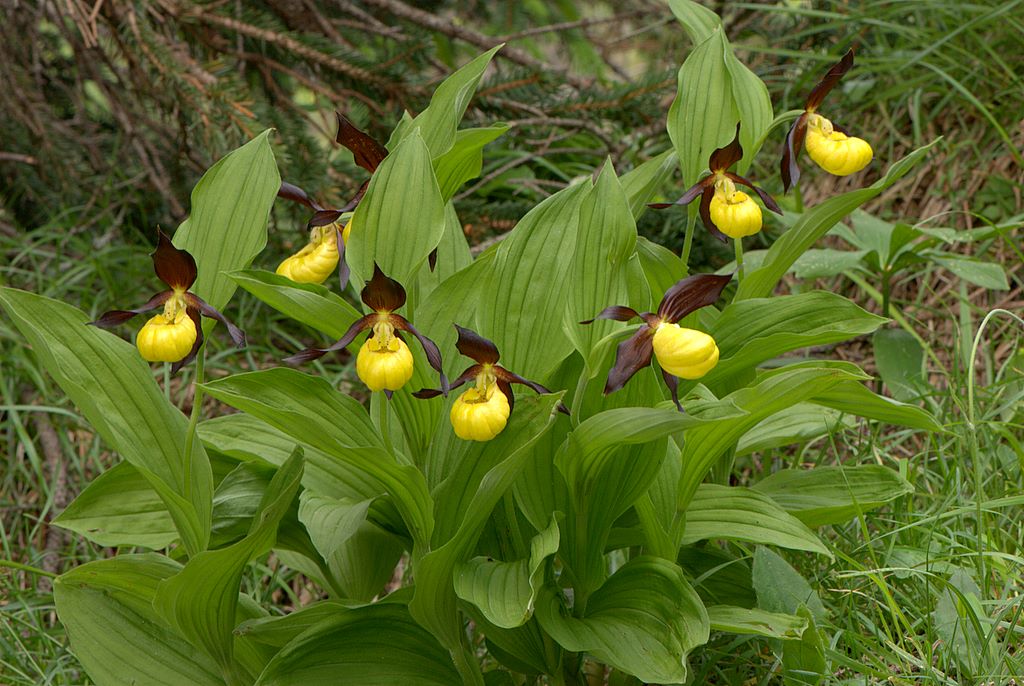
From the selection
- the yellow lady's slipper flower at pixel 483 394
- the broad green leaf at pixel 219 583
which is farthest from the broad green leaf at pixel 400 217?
the broad green leaf at pixel 219 583

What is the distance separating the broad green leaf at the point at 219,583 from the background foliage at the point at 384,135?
1.45ft

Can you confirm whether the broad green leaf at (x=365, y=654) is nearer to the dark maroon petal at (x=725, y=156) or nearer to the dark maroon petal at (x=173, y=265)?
the dark maroon petal at (x=173, y=265)

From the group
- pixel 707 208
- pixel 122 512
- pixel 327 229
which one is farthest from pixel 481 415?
pixel 122 512

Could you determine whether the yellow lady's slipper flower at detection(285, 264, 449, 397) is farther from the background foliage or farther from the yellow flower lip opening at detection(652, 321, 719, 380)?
the background foliage

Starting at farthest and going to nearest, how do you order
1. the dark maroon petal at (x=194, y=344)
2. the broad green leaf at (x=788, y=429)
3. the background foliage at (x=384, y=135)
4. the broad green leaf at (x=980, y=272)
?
the broad green leaf at (x=980, y=272)
the background foliage at (x=384, y=135)
the broad green leaf at (x=788, y=429)
the dark maroon petal at (x=194, y=344)

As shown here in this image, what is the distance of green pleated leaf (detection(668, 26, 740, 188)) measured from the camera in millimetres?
1383

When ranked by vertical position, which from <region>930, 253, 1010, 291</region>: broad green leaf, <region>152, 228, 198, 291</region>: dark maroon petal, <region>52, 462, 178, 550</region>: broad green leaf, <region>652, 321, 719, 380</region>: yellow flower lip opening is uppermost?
<region>152, 228, 198, 291</region>: dark maroon petal

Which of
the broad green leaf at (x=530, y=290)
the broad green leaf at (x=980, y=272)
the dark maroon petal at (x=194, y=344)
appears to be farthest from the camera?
the broad green leaf at (x=980, y=272)

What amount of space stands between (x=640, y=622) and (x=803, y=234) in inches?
24.1

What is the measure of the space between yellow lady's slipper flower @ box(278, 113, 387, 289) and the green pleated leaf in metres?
0.44

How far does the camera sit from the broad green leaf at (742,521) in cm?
126

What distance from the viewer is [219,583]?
3.86ft

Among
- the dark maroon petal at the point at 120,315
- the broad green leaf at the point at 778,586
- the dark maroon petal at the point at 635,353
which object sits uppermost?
the dark maroon petal at the point at 120,315

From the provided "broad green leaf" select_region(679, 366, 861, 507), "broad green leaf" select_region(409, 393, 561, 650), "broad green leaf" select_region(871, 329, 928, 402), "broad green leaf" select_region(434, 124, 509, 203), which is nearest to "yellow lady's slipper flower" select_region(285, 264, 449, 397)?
"broad green leaf" select_region(409, 393, 561, 650)
